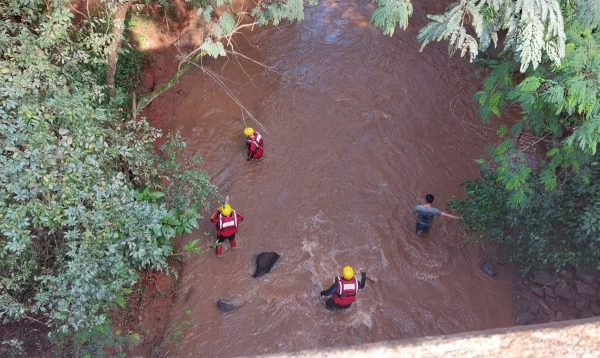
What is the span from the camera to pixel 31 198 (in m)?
4.87

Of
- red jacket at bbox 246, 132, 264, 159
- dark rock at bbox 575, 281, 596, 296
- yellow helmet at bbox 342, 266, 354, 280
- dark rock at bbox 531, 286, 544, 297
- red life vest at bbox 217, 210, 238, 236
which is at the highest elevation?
red jacket at bbox 246, 132, 264, 159

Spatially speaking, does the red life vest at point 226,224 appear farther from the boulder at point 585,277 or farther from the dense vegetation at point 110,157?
the boulder at point 585,277

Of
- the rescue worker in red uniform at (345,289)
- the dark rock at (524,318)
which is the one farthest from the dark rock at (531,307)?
the rescue worker in red uniform at (345,289)

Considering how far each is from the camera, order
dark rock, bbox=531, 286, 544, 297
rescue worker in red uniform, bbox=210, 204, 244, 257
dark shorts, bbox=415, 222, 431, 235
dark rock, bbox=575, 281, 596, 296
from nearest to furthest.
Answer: dark rock, bbox=575, 281, 596, 296 < dark rock, bbox=531, 286, 544, 297 < rescue worker in red uniform, bbox=210, 204, 244, 257 < dark shorts, bbox=415, 222, 431, 235

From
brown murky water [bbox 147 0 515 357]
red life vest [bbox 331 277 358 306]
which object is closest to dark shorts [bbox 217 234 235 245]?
brown murky water [bbox 147 0 515 357]

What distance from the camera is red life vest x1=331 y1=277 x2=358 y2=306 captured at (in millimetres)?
7127

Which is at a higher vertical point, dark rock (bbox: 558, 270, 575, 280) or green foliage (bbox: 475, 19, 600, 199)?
green foliage (bbox: 475, 19, 600, 199)

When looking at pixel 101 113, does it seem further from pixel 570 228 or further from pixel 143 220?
pixel 570 228

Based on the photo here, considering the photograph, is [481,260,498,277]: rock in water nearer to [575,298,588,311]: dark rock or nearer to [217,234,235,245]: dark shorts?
[575,298,588,311]: dark rock

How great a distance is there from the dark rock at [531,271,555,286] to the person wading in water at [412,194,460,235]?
5.48ft

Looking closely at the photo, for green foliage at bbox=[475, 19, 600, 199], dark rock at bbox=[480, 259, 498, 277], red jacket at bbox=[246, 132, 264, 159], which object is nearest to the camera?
green foliage at bbox=[475, 19, 600, 199]

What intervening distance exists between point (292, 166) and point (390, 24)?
5116 mm

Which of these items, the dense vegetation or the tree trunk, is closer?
the dense vegetation

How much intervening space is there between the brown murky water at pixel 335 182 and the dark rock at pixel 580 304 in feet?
3.37
